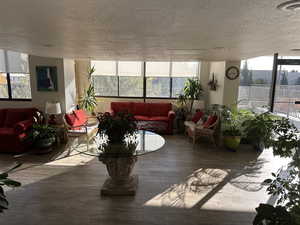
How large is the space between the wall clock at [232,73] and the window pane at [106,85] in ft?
12.5

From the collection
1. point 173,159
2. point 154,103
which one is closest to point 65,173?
point 173,159

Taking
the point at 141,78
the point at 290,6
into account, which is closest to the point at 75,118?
the point at 141,78

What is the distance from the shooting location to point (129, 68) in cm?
714

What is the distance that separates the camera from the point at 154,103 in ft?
22.5

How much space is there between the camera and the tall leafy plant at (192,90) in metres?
6.65

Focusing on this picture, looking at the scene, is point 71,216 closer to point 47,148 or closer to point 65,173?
point 65,173

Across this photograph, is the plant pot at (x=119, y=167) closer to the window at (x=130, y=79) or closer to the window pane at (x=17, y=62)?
the window at (x=130, y=79)

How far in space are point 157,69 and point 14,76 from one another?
15.1 feet

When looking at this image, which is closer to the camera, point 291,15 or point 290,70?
point 291,15

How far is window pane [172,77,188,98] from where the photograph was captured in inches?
284

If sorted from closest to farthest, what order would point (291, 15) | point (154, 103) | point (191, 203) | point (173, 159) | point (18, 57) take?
1. point (291, 15)
2. point (191, 203)
3. point (173, 159)
4. point (18, 57)
5. point (154, 103)

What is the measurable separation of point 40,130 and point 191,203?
12.1ft

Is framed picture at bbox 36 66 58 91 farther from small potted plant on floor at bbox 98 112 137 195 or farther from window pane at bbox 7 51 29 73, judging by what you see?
small potted plant on floor at bbox 98 112 137 195

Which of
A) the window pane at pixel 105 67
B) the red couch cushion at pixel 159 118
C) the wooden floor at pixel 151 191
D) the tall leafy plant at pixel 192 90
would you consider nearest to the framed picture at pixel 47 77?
the window pane at pixel 105 67
